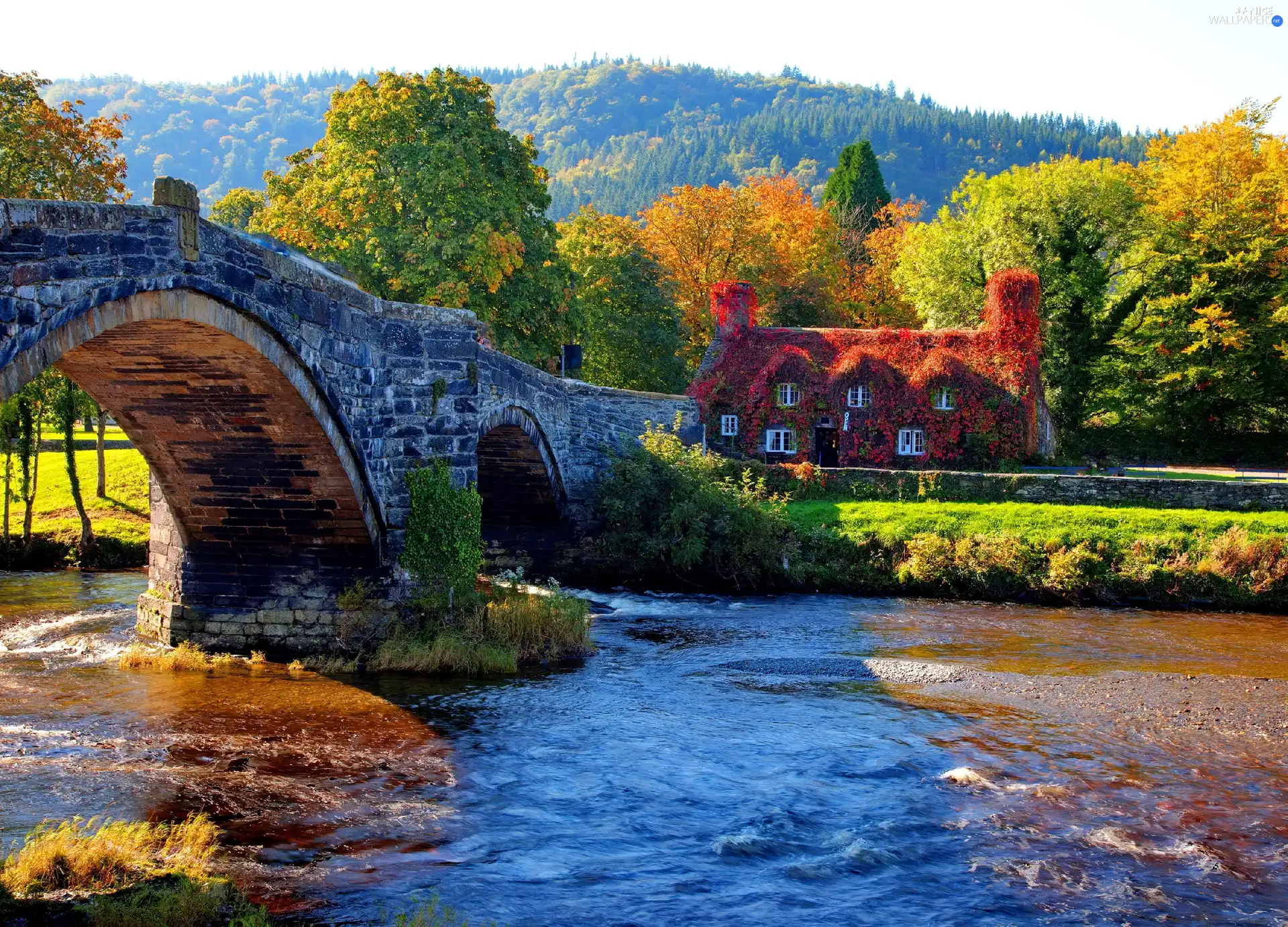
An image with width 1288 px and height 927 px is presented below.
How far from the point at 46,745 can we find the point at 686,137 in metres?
189

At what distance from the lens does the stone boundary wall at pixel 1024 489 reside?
27281 millimetres

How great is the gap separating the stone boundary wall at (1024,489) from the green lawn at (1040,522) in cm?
49

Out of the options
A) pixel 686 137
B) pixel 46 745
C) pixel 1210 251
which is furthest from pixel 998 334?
pixel 686 137

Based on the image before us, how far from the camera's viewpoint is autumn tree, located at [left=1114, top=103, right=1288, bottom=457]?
3888 cm

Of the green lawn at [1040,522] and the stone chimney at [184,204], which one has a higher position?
the stone chimney at [184,204]

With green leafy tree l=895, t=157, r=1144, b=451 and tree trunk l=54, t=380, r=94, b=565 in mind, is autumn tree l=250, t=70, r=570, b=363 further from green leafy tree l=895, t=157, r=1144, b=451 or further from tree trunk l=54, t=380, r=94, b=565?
green leafy tree l=895, t=157, r=1144, b=451

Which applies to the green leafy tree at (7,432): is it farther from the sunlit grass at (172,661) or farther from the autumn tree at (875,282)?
the autumn tree at (875,282)

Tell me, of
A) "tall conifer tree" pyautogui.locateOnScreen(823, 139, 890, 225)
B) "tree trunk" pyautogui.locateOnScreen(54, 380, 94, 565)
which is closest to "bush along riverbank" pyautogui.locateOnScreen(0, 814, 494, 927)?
"tree trunk" pyautogui.locateOnScreen(54, 380, 94, 565)

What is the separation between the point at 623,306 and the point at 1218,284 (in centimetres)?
2144

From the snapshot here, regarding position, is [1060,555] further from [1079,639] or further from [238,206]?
[238,206]

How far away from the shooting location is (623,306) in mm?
44250

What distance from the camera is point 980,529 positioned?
1027 inches

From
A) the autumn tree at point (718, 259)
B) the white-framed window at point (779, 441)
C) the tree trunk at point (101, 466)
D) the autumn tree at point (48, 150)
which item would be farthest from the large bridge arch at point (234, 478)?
the autumn tree at point (718, 259)

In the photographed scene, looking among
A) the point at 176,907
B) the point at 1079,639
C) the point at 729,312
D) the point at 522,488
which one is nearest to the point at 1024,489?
the point at 1079,639
